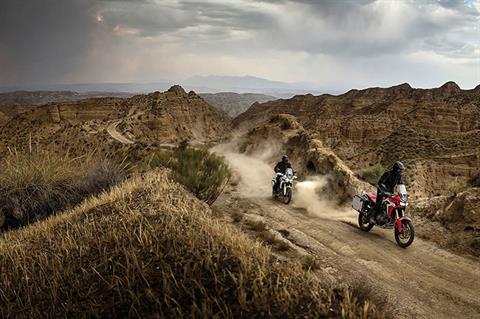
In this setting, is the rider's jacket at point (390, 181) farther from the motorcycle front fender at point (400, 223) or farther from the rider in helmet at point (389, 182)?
the motorcycle front fender at point (400, 223)

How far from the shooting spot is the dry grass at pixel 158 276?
3.97 metres

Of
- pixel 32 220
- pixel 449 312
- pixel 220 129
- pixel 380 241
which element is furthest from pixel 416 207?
pixel 220 129

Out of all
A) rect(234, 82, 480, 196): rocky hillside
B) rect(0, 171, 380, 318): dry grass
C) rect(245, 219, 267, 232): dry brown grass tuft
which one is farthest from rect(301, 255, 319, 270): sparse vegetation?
rect(234, 82, 480, 196): rocky hillside

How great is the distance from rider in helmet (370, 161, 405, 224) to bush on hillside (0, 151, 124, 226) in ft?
23.7

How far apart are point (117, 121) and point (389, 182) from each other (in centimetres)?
7421

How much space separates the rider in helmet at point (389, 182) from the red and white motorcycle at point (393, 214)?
111 millimetres

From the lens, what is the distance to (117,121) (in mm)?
78750

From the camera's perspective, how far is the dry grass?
3.97 metres

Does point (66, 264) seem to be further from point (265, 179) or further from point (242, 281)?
point (265, 179)

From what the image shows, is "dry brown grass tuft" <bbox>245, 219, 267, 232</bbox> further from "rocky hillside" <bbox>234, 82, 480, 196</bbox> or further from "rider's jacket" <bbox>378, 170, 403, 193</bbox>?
"rocky hillside" <bbox>234, 82, 480, 196</bbox>

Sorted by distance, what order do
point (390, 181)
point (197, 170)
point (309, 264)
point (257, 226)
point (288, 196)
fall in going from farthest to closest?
point (288, 196), point (197, 170), point (390, 181), point (257, 226), point (309, 264)

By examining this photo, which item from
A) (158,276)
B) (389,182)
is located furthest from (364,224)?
(158,276)

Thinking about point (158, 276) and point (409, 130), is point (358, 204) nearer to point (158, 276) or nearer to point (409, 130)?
point (158, 276)

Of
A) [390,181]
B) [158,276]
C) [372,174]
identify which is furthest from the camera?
[372,174]
